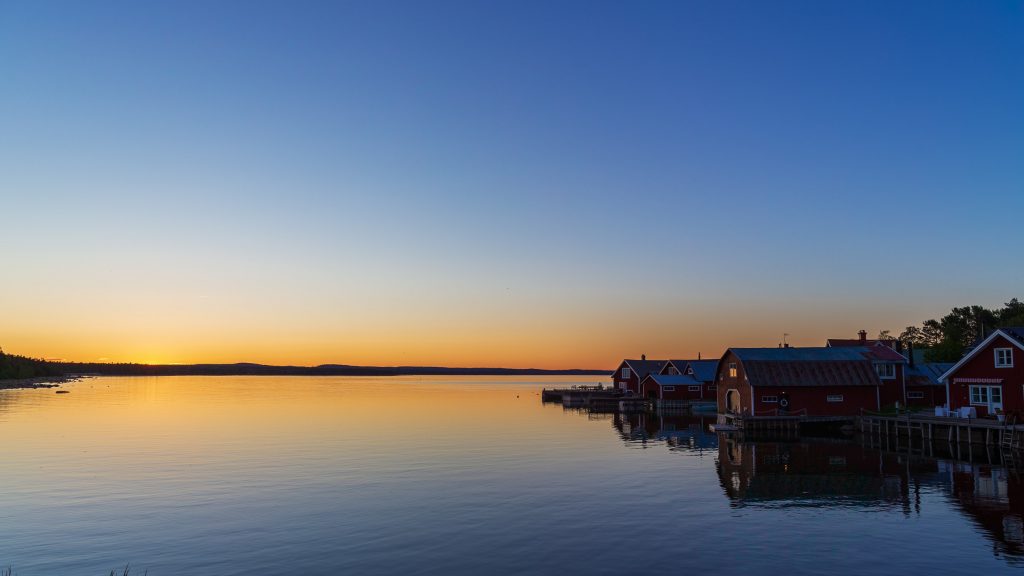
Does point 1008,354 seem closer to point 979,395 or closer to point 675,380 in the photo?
point 979,395

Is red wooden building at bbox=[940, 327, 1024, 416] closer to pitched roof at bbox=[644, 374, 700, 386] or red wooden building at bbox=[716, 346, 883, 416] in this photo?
red wooden building at bbox=[716, 346, 883, 416]

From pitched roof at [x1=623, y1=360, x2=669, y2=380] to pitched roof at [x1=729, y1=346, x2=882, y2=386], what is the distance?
43.1m

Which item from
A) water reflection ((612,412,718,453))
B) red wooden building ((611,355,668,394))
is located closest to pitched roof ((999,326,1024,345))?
water reflection ((612,412,718,453))

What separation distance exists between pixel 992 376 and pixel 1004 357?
1.97 m

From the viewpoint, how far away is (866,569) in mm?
23906

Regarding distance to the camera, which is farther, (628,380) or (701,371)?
(628,380)

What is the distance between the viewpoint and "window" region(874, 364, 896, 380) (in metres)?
73.1

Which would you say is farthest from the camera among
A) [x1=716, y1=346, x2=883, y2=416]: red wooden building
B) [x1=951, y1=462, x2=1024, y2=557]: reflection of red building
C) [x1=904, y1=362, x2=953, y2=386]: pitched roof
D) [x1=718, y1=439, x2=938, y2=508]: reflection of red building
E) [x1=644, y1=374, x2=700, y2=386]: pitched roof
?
[x1=644, y1=374, x2=700, y2=386]: pitched roof

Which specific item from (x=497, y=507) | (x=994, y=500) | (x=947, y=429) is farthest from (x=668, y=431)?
(x=497, y=507)

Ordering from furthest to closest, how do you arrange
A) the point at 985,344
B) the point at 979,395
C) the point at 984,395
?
the point at 979,395 → the point at 984,395 → the point at 985,344

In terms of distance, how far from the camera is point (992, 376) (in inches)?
2120

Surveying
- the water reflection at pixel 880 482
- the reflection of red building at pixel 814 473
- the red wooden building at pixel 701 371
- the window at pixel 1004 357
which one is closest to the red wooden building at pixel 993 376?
the window at pixel 1004 357

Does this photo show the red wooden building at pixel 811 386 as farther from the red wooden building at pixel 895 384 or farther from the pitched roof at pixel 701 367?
the pitched roof at pixel 701 367

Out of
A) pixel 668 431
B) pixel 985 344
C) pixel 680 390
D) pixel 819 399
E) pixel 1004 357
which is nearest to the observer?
pixel 1004 357
